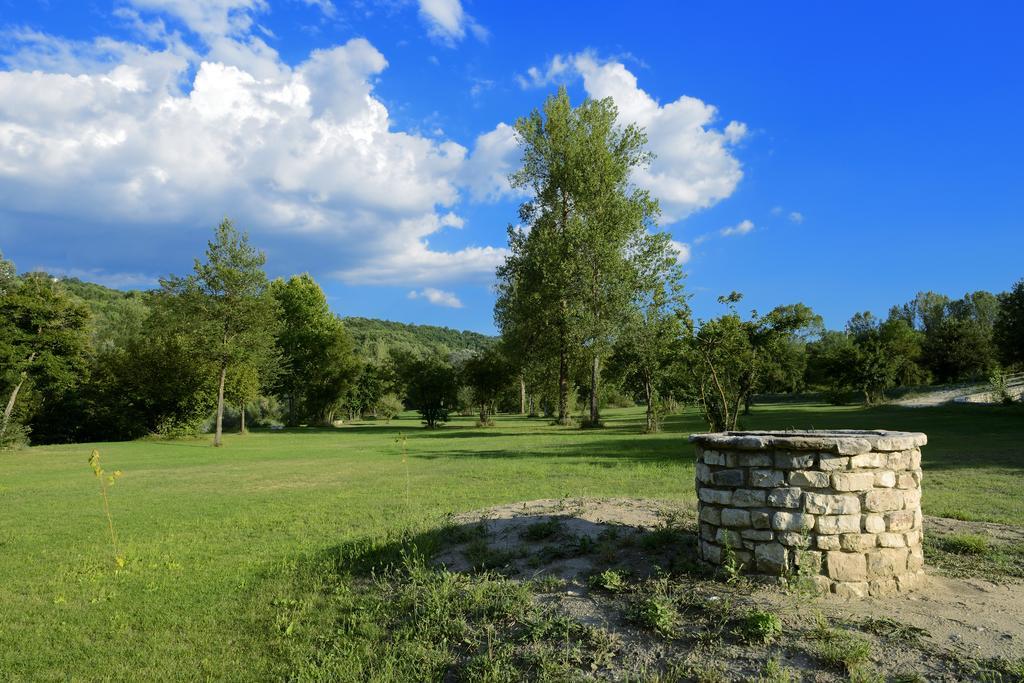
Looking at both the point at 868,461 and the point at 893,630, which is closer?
the point at 893,630

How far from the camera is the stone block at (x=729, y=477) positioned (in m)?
5.33

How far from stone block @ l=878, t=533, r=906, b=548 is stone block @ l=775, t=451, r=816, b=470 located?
0.90 metres

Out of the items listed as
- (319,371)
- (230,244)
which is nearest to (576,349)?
(230,244)

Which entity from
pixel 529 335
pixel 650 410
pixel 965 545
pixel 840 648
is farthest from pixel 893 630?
pixel 529 335

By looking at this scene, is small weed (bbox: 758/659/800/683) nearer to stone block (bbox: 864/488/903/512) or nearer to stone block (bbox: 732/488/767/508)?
stone block (bbox: 732/488/767/508)

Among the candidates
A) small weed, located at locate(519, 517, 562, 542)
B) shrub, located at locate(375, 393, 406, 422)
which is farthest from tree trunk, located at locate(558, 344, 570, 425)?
small weed, located at locate(519, 517, 562, 542)

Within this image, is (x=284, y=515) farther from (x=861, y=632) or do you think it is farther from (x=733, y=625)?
(x=861, y=632)

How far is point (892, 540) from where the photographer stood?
17.1 feet

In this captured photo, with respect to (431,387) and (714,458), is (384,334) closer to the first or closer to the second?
(431,387)

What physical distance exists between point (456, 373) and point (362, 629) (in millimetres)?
37524

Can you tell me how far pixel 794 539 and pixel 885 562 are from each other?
2.76 ft

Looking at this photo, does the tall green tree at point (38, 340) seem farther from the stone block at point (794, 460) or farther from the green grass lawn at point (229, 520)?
the stone block at point (794, 460)

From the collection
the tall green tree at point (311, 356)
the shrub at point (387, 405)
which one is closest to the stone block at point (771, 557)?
the tall green tree at point (311, 356)

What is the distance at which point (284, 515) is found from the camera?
400 inches
